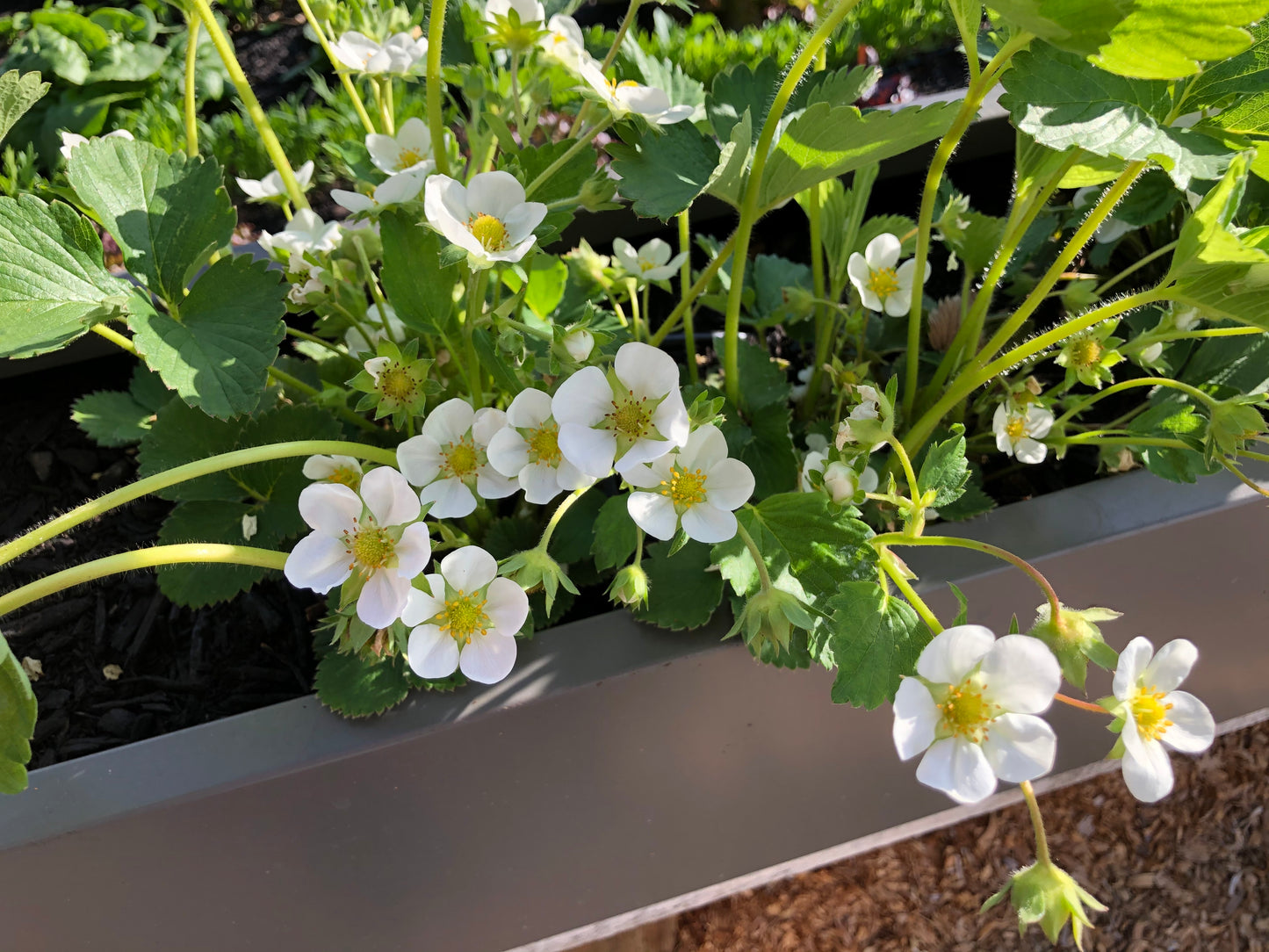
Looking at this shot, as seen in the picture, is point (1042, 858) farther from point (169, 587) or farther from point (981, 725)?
point (169, 587)

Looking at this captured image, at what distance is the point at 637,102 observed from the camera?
630mm

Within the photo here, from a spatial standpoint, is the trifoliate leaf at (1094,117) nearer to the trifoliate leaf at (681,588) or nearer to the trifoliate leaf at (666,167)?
the trifoliate leaf at (666,167)

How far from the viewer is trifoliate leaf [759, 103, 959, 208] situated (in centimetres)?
55

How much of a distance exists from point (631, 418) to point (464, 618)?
0.54 ft

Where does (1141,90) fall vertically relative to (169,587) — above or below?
above

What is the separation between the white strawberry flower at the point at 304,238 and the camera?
0.76m

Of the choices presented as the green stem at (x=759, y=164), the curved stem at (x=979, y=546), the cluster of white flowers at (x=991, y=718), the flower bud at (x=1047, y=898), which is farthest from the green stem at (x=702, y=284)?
the flower bud at (x=1047, y=898)

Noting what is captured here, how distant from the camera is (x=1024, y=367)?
87 centimetres

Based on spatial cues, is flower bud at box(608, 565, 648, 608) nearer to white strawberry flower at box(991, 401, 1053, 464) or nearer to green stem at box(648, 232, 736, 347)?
green stem at box(648, 232, 736, 347)

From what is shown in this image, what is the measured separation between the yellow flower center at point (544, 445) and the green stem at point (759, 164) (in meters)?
0.20

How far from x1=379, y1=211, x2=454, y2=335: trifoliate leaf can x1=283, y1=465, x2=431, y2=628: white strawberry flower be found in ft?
0.59

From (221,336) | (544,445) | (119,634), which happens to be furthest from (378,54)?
(119,634)

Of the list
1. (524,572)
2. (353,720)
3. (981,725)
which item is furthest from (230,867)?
(981,725)

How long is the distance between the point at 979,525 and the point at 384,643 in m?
0.51
